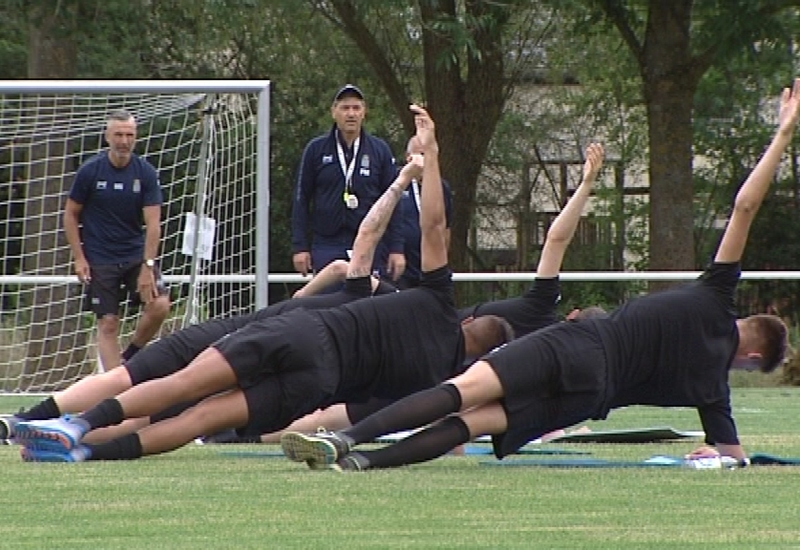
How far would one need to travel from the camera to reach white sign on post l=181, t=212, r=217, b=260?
52.7ft

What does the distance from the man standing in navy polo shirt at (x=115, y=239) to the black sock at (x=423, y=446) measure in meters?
5.99

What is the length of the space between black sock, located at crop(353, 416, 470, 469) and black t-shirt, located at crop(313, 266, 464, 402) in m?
0.54

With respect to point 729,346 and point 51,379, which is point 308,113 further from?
point 729,346

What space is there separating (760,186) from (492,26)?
1209 centimetres

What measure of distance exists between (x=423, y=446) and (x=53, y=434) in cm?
178

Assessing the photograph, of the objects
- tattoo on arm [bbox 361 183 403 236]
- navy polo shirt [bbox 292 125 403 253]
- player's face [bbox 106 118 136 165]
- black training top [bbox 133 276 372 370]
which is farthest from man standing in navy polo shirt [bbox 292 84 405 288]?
tattoo on arm [bbox 361 183 403 236]

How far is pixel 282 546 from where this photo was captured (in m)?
6.54

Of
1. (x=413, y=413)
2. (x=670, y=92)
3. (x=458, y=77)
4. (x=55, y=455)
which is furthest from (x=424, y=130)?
(x=458, y=77)

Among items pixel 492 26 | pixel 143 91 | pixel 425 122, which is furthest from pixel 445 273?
pixel 492 26

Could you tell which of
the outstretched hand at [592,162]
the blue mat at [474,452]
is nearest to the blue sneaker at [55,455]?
the blue mat at [474,452]

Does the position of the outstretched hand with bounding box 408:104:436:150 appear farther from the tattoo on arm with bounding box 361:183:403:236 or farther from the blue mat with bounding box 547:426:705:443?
the blue mat with bounding box 547:426:705:443

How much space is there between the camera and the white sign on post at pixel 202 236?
52.7 ft

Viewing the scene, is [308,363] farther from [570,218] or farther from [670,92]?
[670,92]

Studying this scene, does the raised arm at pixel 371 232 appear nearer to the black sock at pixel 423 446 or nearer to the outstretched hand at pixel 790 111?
the black sock at pixel 423 446
